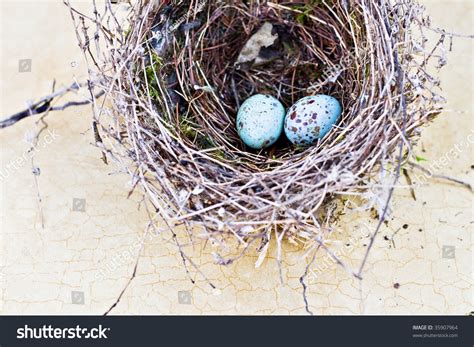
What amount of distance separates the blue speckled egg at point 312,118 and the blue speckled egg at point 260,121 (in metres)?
0.03

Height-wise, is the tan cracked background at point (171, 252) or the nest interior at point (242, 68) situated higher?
the nest interior at point (242, 68)

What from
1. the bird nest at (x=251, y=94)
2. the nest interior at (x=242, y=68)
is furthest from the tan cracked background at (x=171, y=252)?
the nest interior at (x=242, y=68)

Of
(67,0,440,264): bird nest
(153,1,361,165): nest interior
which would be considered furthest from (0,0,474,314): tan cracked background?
(153,1,361,165): nest interior

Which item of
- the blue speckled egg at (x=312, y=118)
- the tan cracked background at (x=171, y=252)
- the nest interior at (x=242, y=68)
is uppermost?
the nest interior at (x=242, y=68)

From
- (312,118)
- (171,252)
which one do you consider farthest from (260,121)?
(171,252)

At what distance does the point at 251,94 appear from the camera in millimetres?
1491

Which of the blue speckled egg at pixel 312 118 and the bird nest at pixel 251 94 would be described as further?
the blue speckled egg at pixel 312 118

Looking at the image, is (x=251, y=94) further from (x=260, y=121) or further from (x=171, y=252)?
(x=171, y=252)

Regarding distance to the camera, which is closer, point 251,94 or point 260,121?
point 260,121

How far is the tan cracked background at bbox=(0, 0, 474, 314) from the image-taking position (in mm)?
1326

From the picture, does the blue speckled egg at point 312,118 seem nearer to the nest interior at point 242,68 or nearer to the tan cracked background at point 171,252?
the nest interior at point 242,68

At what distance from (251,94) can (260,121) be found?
6.9 inches

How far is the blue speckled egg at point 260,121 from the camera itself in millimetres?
1335

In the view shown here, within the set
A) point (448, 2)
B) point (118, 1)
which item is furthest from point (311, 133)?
point (448, 2)
